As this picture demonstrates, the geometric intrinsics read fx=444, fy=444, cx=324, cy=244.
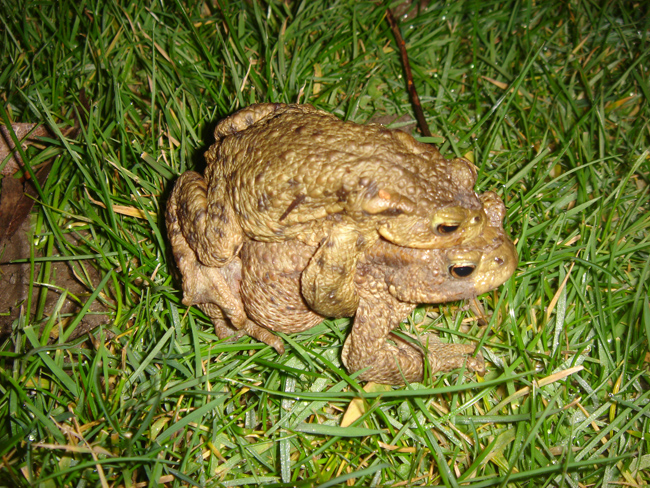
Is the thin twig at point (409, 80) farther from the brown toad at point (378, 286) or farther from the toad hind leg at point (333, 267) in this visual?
the toad hind leg at point (333, 267)

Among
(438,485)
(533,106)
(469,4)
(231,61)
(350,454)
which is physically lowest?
(438,485)

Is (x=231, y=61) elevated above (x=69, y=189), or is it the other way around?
(x=231, y=61)

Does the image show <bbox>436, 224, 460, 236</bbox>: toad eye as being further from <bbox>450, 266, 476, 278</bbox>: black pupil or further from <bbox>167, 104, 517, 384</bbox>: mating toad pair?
<bbox>450, 266, 476, 278</bbox>: black pupil

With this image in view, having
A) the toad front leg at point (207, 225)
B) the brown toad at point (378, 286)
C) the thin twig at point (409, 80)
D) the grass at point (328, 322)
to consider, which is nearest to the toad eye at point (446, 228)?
the brown toad at point (378, 286)

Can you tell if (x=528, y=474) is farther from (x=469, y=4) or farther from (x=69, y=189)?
(x=469, y=4)

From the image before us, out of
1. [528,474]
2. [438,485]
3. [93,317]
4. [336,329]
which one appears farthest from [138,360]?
[528,474]

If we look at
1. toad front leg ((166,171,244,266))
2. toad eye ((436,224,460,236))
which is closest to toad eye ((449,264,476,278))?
toad eye ((436,224,460,236))

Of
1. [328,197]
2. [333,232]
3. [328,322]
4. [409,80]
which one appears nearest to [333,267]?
[333,232]
